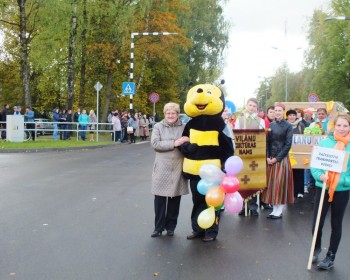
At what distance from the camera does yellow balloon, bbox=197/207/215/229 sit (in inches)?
255

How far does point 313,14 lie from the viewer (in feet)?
196

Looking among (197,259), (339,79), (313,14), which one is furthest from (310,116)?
(313,14)

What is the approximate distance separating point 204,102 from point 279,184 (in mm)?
2511

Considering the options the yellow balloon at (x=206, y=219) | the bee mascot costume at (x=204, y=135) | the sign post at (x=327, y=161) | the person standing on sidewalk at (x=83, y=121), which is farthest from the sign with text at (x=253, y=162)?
the person standing on sidewalk at (x=83, y=121)

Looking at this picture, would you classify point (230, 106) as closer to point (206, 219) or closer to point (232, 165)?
point (232, 165)

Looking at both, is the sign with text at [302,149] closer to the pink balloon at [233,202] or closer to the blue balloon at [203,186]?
the pink balloon at [233,202]

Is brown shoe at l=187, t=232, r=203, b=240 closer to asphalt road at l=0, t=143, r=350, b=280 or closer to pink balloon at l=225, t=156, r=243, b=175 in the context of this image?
asphalt road at l=0, t=143, r=350, b=280

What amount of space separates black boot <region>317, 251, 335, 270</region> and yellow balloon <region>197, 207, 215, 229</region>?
1440mm

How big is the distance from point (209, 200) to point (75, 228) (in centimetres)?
203

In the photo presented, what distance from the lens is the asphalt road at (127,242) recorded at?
5434 mm

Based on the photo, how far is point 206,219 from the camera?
21.2ft

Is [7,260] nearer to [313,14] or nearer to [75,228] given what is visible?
[75,228]

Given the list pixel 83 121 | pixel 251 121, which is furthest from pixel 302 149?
pixel 83 121

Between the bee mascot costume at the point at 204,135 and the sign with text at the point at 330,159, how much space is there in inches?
55.3
